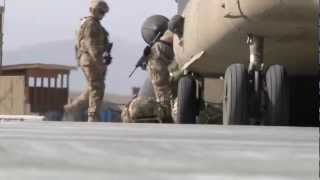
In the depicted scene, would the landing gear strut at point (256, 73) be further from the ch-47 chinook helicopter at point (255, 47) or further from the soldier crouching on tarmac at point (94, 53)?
the soldier crouching on tarmac at point (94, 53)

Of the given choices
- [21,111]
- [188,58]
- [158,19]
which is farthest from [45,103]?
[188,58]

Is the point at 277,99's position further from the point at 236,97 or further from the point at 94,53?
the point at 94,53

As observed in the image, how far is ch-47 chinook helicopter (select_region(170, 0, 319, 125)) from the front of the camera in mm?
4695

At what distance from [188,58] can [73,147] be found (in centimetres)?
504

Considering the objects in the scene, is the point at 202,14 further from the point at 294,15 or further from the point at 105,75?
the point at 105,75

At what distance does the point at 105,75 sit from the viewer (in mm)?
8406

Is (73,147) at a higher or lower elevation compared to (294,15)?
lower

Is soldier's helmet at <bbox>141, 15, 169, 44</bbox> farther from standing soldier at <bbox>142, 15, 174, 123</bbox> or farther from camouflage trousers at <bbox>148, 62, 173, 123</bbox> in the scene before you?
camouflage trousers at <bbox>148, 62, 173, 123</bbox>

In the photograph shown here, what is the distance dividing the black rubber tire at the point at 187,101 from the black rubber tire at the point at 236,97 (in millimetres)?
1432

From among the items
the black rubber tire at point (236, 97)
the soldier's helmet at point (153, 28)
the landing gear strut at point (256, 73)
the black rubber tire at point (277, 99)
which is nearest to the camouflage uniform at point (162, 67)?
the soldier's helmet at point (153, 28)

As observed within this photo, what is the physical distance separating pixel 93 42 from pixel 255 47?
11.3ft

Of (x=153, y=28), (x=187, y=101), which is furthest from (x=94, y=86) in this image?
(x=187, y=101)

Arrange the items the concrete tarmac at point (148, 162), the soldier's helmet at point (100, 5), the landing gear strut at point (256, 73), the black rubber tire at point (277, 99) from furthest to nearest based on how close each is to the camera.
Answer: the soldier's helmet at point (100, 5)
the landing gear strut at point (256, 73)
the black rubber tire at point (277, 99)
the concrete tarmac at point (148, 162)

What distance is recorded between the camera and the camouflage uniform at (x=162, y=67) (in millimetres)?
8242
